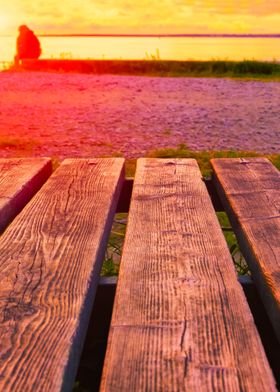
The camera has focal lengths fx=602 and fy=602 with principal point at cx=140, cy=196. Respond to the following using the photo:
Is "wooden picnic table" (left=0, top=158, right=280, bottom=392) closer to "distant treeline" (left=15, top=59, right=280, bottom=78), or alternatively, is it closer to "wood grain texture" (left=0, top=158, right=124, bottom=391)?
"wood grain texture" (left=0, top=158, right=124, bottom=391)

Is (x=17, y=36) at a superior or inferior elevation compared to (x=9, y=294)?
inferior

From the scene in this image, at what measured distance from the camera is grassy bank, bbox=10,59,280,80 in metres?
14.3

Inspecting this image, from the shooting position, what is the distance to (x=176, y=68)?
1491 cm

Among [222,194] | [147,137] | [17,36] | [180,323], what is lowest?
[17,36]

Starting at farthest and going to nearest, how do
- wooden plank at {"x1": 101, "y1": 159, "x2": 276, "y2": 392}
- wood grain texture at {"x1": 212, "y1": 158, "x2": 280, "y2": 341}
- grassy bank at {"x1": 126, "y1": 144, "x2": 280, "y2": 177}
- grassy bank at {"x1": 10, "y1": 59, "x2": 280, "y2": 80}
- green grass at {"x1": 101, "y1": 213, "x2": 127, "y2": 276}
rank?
grassy bank at {"x1": 10, "y1": 59, "x2": 280, "y2": 80}, grassy bank at {"x1": 126, "y1": 144, "x2": 280, "y2": 177}, green grass at {"x1": 101, "y1": 213, "x2": 127, "y2": 276}, wood grain texture at {"x1": 212, "y1": 158, "x2": 280, "y2": 341}, wooden plank at {"x1": 101, "y1": 159, "x2": 276, "y2": 392}

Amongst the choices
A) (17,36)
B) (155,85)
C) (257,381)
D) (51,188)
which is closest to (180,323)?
(257,381)

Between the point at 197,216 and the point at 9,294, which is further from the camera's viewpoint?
the point at 197,216

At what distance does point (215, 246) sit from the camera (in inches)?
59.0

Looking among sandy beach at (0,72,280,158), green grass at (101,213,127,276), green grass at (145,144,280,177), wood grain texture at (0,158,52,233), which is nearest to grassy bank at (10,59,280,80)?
sandy beach at (0,72,280,158)

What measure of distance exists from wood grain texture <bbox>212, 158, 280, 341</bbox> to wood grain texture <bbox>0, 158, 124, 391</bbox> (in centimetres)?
38

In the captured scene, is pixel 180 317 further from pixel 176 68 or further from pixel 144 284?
pixel 176 68

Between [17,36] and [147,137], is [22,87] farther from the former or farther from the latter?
[17,36]

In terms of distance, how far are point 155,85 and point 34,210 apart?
30.9 ft

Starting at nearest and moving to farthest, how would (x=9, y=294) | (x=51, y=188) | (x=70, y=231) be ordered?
(x=9, y=294)
(x=70, y=231)
(x=51, y=188)
